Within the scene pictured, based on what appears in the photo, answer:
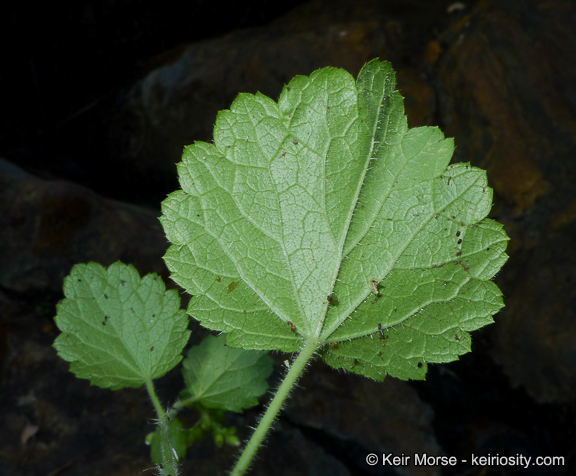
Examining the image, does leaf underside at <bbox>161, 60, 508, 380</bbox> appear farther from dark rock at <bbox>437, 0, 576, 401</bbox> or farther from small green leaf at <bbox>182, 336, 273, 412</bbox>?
dark rock at <bbox>437, 0, 576, 401</bbox>

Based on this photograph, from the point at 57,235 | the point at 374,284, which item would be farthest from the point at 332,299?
the point at 57,235

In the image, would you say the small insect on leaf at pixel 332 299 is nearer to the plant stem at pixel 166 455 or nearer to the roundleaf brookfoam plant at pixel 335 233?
the roundleaf brookfoam plant at pixel 335 233

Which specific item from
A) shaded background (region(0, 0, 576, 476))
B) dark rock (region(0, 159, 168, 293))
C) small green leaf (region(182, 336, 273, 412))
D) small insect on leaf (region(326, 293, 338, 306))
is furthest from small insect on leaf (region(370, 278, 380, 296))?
dark rock (region(0, 159, 168, 293))

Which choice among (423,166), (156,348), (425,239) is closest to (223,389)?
(156,348)

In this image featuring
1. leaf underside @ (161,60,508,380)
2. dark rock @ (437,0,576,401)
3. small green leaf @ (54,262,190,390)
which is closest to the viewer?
leaf underside @ (161,60,508,380)

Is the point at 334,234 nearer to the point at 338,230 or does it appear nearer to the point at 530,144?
the point at 338,230
